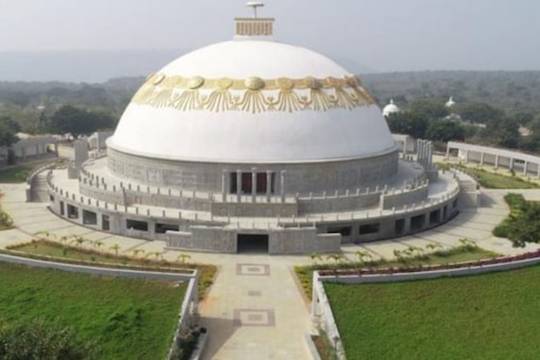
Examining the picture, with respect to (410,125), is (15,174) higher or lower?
lower

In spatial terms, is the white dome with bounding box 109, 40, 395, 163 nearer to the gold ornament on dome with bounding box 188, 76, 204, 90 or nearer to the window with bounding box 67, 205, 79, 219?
the gold ornament on dome with bounding box 188, 76, 204, 90

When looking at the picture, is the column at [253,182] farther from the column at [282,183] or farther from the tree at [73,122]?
the tree at [73,122]

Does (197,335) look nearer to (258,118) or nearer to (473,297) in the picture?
(473,297)

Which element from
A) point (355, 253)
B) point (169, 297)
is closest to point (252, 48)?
point (355, 253)

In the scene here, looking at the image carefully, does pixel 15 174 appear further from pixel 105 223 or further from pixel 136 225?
pixel 136 225

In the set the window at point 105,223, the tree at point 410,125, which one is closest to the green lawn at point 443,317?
the window at point 105,223

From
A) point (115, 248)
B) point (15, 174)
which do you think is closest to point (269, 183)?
point (115, 248)

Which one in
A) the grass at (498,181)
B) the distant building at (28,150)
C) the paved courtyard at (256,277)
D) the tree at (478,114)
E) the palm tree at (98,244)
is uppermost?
the tree at (478,114)
